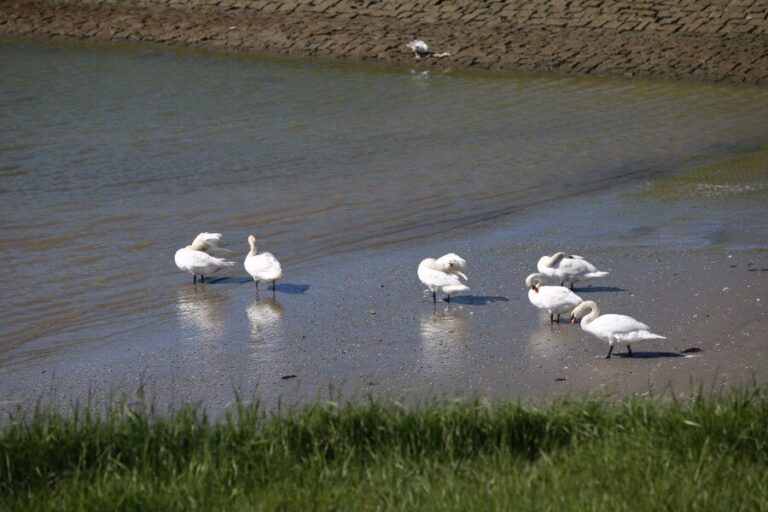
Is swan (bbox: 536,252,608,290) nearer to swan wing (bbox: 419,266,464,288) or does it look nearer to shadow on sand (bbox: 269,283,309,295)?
swan wing (bbox: 419,266,464,288)

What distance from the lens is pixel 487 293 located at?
1119cm

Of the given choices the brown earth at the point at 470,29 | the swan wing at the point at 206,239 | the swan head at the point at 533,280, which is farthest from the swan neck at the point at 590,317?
the brown earth at the point at 470,29

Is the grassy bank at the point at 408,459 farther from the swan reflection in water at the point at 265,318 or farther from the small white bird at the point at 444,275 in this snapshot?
the small white bird at the point at 444,275

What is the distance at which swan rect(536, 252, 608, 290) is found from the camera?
10945 mm

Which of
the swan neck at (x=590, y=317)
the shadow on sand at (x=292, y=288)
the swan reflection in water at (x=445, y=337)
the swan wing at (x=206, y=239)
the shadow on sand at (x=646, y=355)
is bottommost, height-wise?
the shadow on sand at (x=646, y=355)

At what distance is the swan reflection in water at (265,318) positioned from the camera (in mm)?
10102

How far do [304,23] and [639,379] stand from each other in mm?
21577

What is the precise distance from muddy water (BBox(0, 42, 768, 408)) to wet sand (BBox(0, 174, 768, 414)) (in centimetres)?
6

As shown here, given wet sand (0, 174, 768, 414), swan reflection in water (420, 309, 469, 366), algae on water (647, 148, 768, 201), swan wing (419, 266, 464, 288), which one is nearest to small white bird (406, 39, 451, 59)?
algae on water (647, 148, 768, 201)

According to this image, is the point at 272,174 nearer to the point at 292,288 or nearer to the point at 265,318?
the point at 292,288

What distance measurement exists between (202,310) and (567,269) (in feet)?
10.5

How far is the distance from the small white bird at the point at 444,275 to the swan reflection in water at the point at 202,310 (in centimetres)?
178

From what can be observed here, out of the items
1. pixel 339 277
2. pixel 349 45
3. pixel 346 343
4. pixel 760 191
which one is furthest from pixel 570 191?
pixel 349 45

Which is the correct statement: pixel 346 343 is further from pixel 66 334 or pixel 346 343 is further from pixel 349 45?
pixel 349 45
